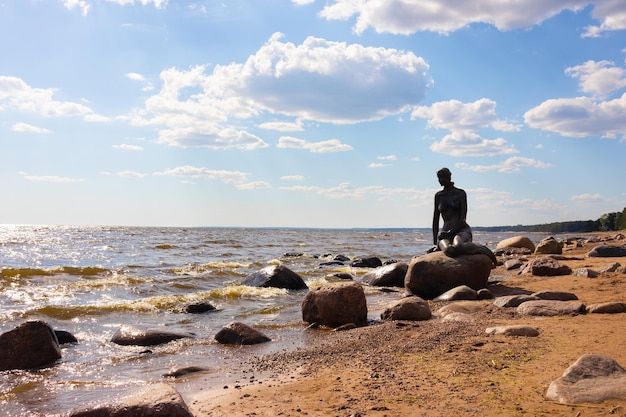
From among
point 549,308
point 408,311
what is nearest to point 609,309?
point 549,308

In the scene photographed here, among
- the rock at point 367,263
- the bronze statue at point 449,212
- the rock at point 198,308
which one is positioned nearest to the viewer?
the rock at point 198,308

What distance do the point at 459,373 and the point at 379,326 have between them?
2.88 m

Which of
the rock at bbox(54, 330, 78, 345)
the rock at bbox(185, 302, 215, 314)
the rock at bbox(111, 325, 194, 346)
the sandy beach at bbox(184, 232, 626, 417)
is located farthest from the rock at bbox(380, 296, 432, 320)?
the rock at bbox(54, 330, 78, 345)

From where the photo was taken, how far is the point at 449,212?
40.6 feet

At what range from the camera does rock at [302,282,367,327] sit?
829 cm

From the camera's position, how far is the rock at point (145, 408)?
3.64 m

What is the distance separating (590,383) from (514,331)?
212 cm

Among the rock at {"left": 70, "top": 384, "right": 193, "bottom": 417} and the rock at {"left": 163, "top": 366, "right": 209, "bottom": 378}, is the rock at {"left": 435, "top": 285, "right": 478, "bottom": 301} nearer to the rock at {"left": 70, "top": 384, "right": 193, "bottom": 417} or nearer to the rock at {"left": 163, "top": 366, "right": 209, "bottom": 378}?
the rock at {"left": 163, "top": 366, "right": 209, "bottom": 378}

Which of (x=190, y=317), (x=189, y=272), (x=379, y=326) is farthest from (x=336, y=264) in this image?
(x=379, y=326)

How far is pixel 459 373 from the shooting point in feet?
15.1

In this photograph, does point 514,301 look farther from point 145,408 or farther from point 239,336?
point 145,408

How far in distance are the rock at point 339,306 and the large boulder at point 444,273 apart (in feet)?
9.30

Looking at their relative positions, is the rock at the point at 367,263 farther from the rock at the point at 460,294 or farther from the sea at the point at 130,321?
the rock at the point at 460,294

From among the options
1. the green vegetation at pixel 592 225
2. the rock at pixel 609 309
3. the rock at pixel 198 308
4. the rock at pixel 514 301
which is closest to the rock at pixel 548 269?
the rock at pixel 514 301
